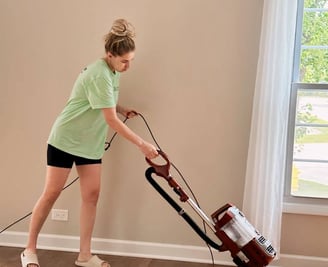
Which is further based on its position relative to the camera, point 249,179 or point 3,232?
point 3,232

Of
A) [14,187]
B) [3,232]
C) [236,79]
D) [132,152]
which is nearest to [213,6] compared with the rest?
[236,79]

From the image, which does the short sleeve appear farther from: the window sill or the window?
the window sill

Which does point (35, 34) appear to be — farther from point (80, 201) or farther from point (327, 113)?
point (327, 113)

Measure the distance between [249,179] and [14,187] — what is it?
5.56ft

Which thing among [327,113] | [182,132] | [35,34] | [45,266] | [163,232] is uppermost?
[35,34]

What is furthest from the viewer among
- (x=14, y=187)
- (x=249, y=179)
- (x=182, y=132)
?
(x=14, y=187)

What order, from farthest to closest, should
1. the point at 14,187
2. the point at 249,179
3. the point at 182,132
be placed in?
the point at 14,187 → the point at 182,132 → the point at 249,179

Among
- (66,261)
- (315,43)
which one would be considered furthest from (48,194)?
(315,43)

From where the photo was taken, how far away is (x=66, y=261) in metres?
3.20

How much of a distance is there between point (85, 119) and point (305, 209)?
5.01 ft

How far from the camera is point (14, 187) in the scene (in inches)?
136

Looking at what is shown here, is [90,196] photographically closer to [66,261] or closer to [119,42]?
[66,261]

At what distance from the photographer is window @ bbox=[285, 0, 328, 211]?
3.12 metres

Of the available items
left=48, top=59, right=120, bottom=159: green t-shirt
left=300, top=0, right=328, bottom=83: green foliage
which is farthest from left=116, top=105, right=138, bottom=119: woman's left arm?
left=300, top=0, right=328, bottom=83: green foliage
